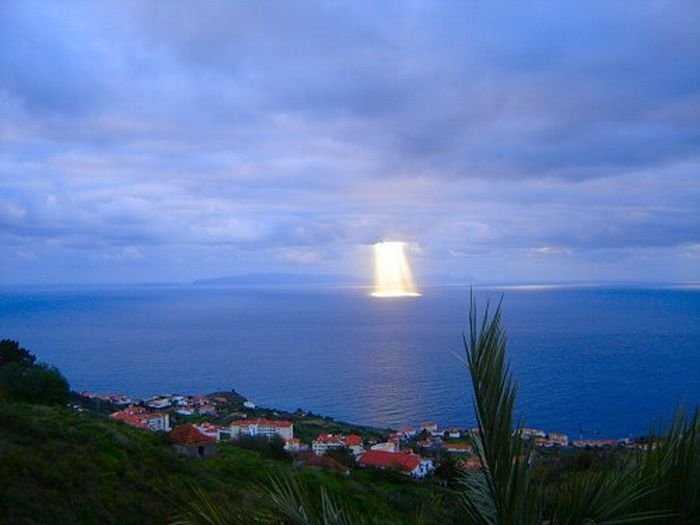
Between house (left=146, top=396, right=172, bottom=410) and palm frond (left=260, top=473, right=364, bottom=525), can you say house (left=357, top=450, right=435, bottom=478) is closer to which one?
palm frond (left=260, top=473, right=364, bottom=525)

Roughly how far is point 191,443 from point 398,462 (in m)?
7.87

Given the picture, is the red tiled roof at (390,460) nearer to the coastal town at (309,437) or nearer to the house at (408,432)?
the coastal town at (309,437)

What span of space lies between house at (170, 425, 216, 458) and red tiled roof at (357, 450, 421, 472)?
5931 millimetres

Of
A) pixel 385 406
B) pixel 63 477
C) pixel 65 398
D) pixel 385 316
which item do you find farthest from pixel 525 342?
pixel 63 477

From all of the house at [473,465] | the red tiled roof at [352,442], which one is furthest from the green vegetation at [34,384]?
the house at [473,465]

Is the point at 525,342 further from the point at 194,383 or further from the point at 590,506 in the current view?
the point at 590,506

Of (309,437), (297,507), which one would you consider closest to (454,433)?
(309,437)

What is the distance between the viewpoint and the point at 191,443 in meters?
15.2

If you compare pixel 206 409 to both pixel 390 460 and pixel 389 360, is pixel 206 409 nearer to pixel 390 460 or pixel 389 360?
pixel 390 460

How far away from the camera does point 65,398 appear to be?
1922 centimetres

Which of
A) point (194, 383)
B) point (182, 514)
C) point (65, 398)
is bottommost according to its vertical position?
point (194, 383)

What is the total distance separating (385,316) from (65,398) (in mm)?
91569

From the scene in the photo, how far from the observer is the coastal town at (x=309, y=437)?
16.0 meters

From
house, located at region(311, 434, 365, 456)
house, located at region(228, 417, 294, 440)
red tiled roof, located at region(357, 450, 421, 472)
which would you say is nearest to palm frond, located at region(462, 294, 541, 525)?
red tiled roof, located at region(357, 450, 421, 472)
